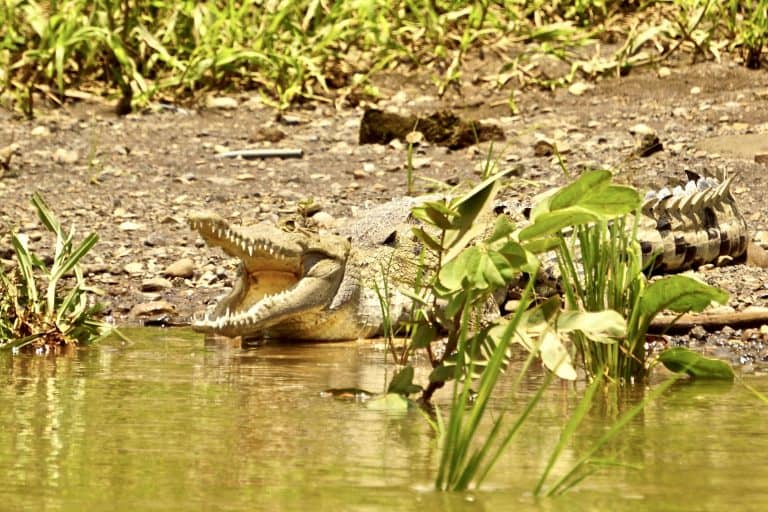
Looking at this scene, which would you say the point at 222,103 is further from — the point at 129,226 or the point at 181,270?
the point at 181,270

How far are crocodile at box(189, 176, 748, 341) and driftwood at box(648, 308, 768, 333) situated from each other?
0.55 metres

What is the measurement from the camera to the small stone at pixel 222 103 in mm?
10664

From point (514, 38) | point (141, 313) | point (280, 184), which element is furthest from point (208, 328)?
point (514, 38)

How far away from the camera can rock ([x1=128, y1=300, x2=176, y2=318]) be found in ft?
21.4

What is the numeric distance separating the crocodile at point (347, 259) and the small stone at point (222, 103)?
368cm

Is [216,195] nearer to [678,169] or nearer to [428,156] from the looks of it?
[428,156]

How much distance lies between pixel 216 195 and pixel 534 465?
552 cm

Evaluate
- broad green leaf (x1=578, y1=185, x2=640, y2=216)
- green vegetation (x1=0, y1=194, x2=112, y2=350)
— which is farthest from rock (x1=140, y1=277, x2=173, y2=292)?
broad green leaf (x1=578, y1=185, x2=640, y2=216)

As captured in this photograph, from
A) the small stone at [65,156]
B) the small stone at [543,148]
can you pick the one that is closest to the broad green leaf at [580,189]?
the small stone at [543,148]

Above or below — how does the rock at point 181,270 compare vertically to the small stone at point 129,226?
below

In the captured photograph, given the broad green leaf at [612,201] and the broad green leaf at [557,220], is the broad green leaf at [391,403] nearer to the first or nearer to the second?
the broad green leaf at [557,220]

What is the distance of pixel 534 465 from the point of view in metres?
3.26

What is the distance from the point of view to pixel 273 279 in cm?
603

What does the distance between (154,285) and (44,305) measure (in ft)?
4.79
